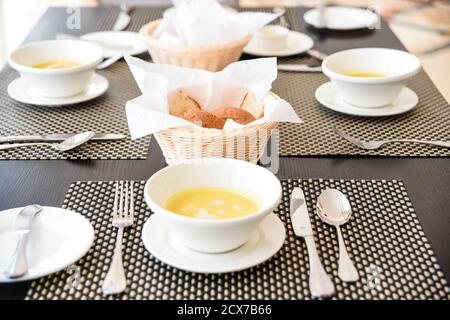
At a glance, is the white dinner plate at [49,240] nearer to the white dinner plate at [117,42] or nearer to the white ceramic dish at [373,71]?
the white ceramic dish at [373,71]

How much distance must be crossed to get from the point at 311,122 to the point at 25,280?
65 cm

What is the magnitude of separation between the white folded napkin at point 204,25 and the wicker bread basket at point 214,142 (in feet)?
1.45

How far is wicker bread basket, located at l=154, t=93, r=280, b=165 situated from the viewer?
956mm

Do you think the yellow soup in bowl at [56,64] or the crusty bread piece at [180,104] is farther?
the yellow soup in bowl at [56,64]

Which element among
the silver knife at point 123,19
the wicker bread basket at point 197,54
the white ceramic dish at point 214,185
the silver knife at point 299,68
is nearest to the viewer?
the white ceramic dish at point 214,185

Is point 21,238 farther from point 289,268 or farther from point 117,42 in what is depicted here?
point 117,42

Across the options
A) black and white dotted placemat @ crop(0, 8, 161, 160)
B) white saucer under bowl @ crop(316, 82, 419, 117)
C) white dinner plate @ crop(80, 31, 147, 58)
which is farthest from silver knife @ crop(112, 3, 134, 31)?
white saucer under bowl @ crop(316, 82, 419, 117)

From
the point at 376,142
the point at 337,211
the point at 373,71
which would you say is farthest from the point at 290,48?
the point at 337,211

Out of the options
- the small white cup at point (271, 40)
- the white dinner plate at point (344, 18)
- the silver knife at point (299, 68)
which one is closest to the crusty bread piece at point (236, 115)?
the silver knife at point (299, 68)

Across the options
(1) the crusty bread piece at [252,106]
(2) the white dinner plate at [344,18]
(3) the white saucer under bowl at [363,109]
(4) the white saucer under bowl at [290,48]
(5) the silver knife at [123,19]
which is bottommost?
(2) the white dinner plate at [344,18]

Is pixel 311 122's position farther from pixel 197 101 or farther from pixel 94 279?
pixel 94 279

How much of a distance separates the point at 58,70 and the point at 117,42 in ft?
1.35

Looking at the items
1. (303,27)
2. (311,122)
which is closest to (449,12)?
(303,27)

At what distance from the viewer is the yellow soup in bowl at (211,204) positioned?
2.65 feet
